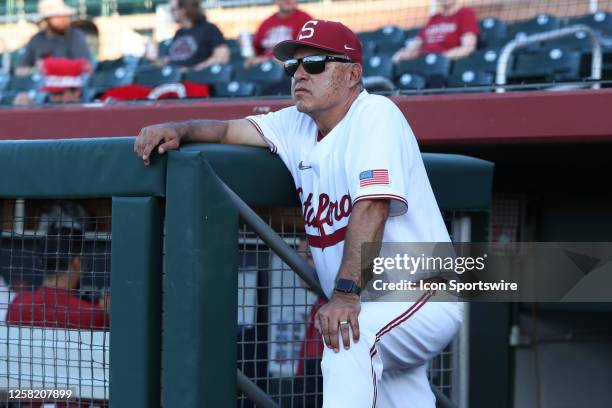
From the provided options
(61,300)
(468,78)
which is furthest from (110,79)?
(61,300)

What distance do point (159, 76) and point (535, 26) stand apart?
9.30 feet

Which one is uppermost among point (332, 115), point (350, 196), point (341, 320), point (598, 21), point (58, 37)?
point (58, 37)

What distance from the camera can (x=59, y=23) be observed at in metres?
7.99

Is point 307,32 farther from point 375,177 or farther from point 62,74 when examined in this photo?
point 62,74

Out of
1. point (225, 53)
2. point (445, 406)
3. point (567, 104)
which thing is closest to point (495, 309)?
point (567, 104)

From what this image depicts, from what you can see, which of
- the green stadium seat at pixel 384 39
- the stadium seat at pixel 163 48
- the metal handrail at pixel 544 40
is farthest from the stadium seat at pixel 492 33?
the stadium seat at pixel 163 48

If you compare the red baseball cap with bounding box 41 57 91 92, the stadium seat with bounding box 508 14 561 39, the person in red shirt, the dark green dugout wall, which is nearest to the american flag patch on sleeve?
the dark green dugout wall

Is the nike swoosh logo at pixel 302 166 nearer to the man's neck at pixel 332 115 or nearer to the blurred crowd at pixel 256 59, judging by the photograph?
the man's neck at pixel 332 115

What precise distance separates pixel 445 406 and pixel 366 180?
1205 mm

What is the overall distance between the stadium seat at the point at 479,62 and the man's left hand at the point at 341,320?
13.9 feet

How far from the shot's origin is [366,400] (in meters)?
2.43

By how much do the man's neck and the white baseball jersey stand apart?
0.03 meters

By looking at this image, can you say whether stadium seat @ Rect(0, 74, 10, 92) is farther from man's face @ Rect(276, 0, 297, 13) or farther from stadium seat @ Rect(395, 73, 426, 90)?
stadium seat @ Rect(395, 73, 426, 90)

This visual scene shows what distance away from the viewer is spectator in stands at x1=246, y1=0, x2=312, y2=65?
23.1 feet
